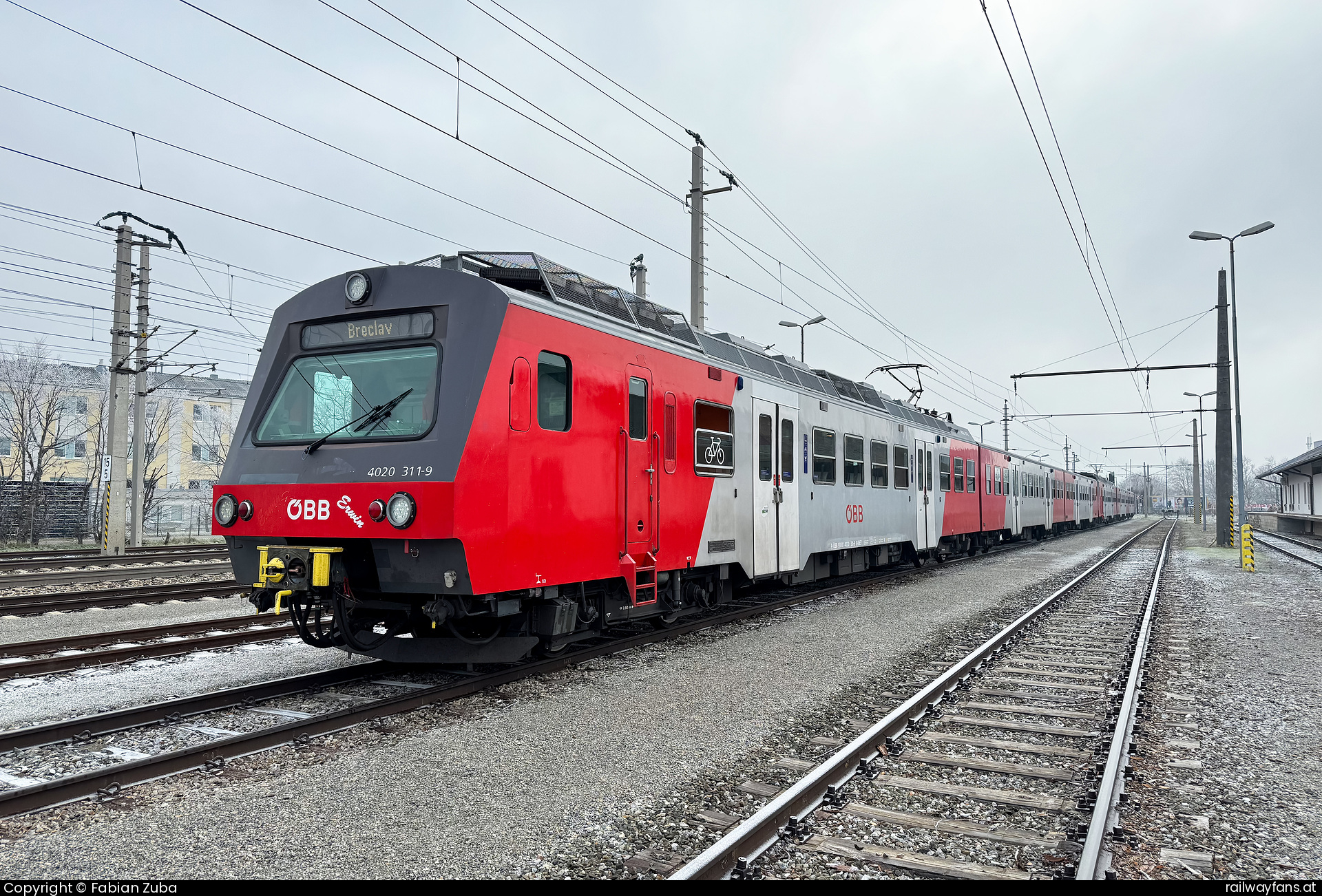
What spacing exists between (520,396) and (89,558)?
15680mm

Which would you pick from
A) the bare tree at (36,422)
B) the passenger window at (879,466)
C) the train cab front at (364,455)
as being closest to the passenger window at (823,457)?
the passenger window at (879,466)

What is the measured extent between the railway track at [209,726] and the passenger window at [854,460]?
698cm

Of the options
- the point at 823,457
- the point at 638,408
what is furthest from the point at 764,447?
the point at 638,408

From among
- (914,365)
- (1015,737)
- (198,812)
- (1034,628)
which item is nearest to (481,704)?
(198,812)

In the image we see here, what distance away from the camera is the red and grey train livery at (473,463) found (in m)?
5.84

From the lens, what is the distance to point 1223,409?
24.0 meters

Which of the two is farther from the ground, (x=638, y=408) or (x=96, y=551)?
(x=638, y=408)

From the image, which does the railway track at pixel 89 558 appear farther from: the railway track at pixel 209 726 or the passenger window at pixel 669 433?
the passenger window at pixel 669 433

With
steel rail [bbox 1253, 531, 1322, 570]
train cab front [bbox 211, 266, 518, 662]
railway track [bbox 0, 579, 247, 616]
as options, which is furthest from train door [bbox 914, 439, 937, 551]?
train cab front [bbox 211, 266, 518, 662]

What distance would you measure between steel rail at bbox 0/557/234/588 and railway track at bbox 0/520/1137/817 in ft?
24.7

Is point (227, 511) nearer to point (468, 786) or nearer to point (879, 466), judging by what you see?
point (468, 786)

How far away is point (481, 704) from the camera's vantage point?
6.07m

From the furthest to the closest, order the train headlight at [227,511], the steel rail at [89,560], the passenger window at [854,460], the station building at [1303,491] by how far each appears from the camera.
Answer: the station building at [1303,491]
the steel rail at [89,560]
the passenger window at [854,460]
the train headlight at [227,511]

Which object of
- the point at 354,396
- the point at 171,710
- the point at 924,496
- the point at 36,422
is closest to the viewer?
the point at 171,710
